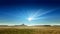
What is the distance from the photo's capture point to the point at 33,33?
41.7ft

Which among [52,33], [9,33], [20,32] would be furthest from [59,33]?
[9,33]

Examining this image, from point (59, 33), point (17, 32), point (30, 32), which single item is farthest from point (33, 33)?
Answer: point (59, 33)

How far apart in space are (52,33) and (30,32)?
1.72m

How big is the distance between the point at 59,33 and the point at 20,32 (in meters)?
3.10

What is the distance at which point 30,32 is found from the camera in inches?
507

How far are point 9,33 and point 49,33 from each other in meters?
3.13

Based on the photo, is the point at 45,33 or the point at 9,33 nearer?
Answer: the point at 9,33

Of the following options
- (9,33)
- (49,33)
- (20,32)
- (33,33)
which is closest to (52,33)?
(49,33)

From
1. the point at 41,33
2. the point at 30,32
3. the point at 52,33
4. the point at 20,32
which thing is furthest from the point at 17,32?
the point at 52,33

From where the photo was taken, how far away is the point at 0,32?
42.4ft

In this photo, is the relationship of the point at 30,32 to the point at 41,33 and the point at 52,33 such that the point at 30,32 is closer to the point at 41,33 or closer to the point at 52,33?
the point at 41,33

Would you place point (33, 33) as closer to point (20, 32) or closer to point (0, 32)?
point (20, 32)

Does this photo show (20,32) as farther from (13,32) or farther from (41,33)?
(41,33)

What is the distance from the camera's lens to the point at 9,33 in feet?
40.6
